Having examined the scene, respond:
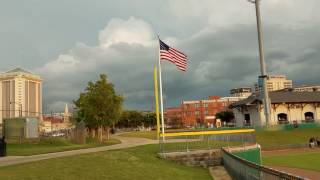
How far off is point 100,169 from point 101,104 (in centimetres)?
3916

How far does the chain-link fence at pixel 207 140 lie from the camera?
1164 inches

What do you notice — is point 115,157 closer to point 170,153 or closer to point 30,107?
point 170,153

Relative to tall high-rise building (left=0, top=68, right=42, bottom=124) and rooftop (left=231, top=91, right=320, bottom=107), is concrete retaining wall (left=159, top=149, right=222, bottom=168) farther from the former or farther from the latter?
tall high-rise building (left=0, top=68, right=42, bottom=124)

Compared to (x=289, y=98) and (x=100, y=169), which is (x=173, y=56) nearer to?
(x=100, y=169)

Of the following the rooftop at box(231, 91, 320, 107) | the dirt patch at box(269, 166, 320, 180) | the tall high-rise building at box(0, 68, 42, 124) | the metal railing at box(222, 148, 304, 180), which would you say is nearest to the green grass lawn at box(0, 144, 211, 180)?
the metal railing at box(222, 148, 304, 180)

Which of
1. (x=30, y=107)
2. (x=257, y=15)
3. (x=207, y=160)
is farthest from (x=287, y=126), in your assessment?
(x=30, y=107)

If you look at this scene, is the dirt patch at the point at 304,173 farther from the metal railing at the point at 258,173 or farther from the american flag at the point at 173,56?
the american flag at the point at 173,56

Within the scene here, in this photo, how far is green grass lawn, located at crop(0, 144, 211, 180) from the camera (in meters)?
17.6

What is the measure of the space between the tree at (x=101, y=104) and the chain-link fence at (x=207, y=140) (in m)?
26.3

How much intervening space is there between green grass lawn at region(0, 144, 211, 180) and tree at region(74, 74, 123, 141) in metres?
32.6

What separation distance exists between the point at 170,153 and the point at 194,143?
3.61 m

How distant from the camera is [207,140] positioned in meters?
30.8

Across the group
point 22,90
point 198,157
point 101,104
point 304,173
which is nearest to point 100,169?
point 198,157

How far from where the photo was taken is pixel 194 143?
103 feet
